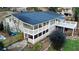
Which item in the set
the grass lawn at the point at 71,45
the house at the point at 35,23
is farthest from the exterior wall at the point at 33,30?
the grass lawn at the point at 71,45

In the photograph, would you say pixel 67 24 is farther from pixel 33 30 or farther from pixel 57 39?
pixel 33 30

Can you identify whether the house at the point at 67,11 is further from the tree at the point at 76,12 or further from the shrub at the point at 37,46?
the shrub at the point at 37,46

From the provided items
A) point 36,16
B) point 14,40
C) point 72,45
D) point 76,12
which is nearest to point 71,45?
point 72,45

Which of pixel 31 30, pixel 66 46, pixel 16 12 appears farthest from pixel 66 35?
pixel 16 12

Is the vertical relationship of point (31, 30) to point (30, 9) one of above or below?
below
